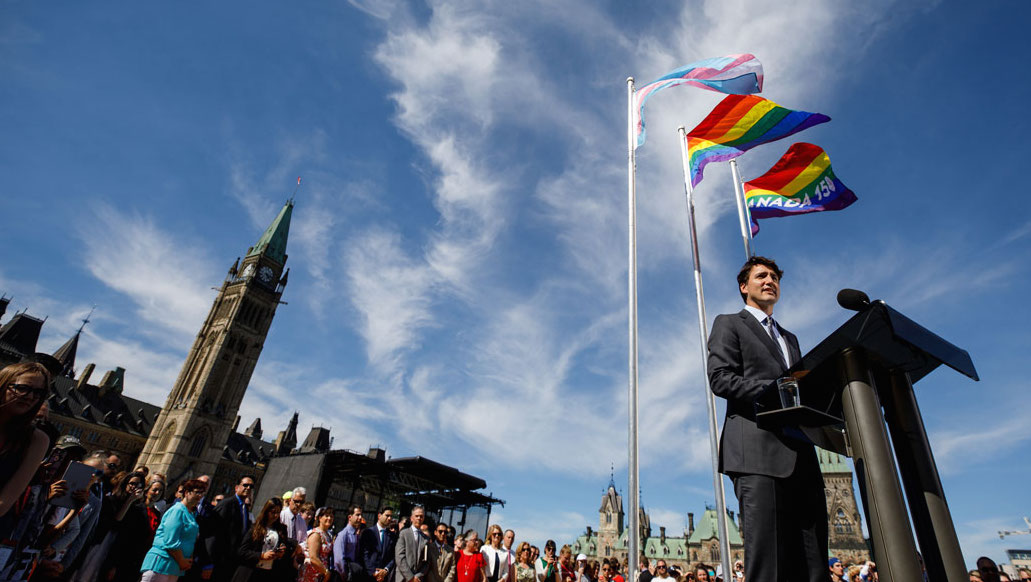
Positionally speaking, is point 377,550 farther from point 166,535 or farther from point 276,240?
point 276,240

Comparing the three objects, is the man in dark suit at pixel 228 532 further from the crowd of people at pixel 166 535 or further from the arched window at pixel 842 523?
the arched window at pixel 842 523

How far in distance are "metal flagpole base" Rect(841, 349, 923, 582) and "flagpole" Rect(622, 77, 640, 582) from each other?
11.5 ft

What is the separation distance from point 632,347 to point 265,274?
81.2 metres

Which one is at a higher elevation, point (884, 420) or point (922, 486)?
point (884, 420)

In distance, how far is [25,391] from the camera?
8.05 ft

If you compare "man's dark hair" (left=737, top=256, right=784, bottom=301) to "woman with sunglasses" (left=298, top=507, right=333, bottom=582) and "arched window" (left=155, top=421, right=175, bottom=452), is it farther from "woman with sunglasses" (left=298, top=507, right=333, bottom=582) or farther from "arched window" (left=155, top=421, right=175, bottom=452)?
"arched window" (left=155, top=421, right=175, bottom=452)

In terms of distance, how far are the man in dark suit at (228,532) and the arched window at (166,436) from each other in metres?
67.9

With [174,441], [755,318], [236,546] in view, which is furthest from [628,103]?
[174,441]

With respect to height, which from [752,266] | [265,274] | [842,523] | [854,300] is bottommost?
[854,300]

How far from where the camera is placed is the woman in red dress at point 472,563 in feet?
27.2

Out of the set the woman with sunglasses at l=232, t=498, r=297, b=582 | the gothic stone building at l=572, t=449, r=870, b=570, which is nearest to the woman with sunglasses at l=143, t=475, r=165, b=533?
the woman with sunglasses at l=232, t=498, r=297, b=582

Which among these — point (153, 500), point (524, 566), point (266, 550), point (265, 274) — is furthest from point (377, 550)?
point (265, 274)

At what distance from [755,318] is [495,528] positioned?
7745mm

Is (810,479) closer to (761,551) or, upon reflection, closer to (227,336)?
(761,551)
